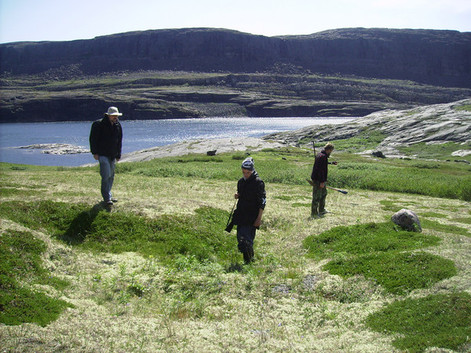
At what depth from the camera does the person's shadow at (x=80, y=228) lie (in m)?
14.4

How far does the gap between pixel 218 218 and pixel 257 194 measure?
573cm

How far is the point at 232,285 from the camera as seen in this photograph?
11766 mm

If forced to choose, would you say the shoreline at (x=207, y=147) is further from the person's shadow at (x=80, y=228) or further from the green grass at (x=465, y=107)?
the green grass at (x=465, y=107)

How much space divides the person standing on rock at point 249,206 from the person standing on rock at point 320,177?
336 inches

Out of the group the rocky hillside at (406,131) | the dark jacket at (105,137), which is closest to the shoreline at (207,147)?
the rocky hillside at (406,131)

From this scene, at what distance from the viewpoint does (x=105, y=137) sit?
16.5 metres

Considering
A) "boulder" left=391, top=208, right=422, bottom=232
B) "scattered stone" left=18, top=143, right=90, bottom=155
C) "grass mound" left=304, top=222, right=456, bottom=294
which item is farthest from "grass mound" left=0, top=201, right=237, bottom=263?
"scattered stone" left=18, top=143, right=90, bottom=155

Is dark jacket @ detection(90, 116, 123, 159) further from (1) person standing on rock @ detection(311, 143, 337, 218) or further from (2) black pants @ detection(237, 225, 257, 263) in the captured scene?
(1) person standing on rock @ detection(311, 143, 337, 218)

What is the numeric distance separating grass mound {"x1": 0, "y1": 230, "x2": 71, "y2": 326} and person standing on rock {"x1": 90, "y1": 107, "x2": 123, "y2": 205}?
15.4 feet

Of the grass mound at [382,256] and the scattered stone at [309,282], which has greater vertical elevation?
the grass mound at [382,256]

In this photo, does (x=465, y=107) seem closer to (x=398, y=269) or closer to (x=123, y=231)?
(x=398, y=269)

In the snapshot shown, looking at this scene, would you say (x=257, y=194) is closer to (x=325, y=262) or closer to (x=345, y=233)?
(x=325, y=262)

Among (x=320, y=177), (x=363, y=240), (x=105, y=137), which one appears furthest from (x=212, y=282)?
(x=320, y=177)

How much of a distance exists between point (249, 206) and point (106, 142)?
23.1ft
